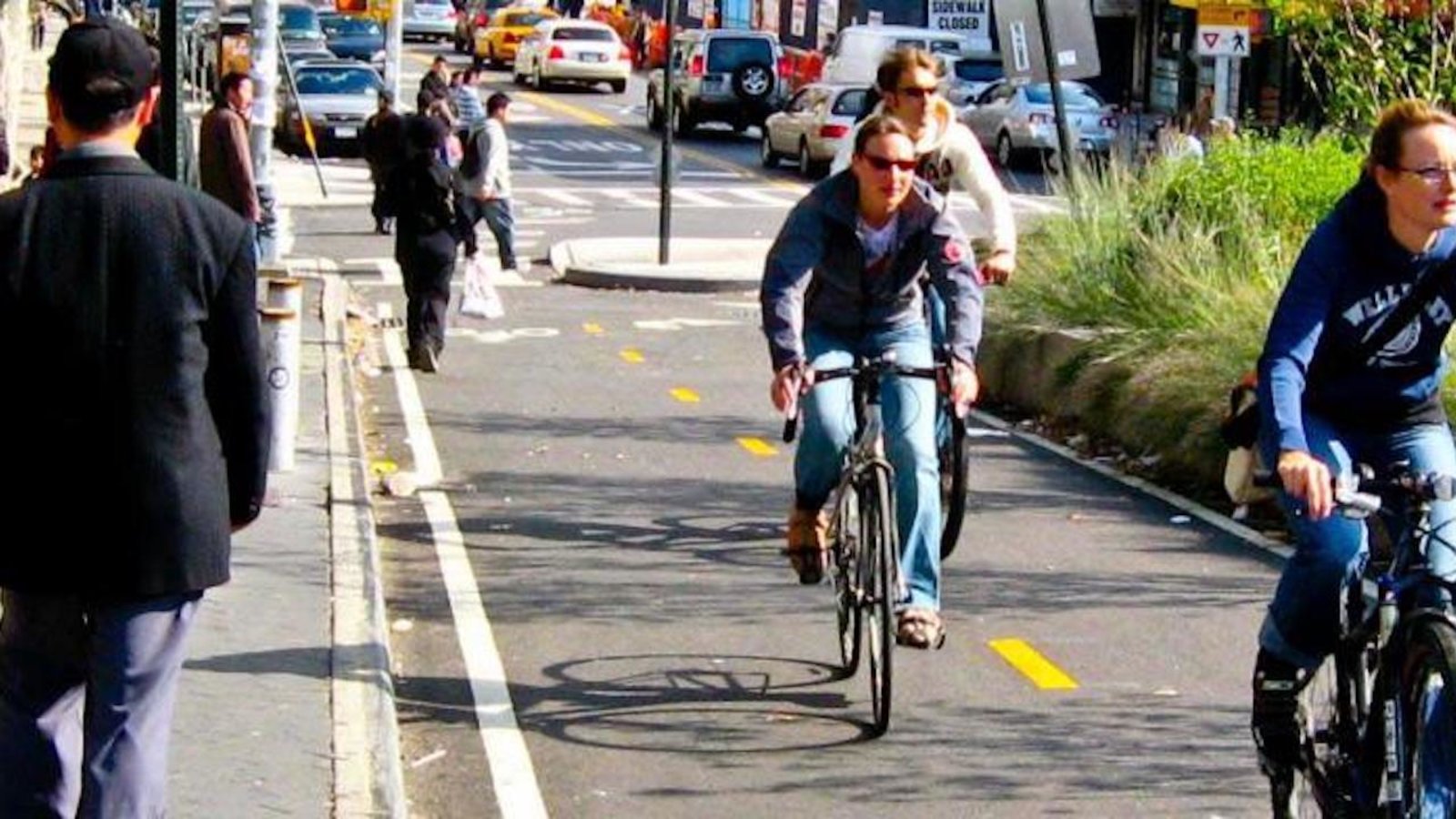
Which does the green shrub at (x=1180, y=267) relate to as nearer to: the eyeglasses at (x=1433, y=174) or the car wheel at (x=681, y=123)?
the eyeglasses at (x=1433, y=174)

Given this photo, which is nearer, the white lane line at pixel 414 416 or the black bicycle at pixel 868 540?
the black bicycle at pixel 868 540

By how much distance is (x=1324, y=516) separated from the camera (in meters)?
6.21

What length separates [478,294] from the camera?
68.2ft

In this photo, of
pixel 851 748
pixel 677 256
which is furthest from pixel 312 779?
pixel 677 256

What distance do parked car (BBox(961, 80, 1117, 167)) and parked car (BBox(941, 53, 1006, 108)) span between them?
3.10m

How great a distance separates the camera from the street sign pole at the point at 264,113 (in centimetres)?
2325

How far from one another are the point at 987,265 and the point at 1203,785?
3180mm

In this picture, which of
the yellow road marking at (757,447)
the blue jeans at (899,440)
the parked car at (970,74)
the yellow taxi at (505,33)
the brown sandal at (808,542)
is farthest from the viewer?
the yellow taxi at (505,33)

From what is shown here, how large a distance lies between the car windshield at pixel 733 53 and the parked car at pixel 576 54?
12.7 metres

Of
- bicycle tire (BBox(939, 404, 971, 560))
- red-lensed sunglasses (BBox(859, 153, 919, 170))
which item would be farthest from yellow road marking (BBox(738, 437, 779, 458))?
red-lensed sunglasses (BBox(859, 153, 919, 170))

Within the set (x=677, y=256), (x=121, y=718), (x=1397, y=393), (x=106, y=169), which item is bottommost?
(x=677, y=256)

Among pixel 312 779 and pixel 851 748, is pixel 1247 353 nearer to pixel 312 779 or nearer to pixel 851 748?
pixel 851 748

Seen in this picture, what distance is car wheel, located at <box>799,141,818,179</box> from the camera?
42.3m

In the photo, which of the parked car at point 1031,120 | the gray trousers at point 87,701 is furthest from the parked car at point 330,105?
the gray trousers at point 87,701
